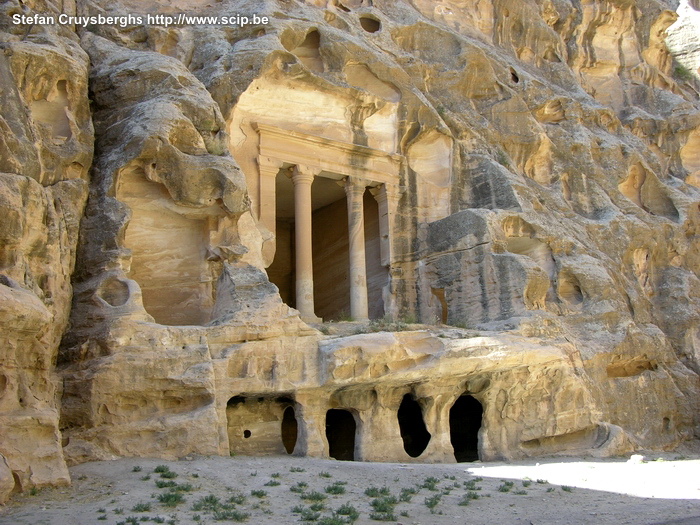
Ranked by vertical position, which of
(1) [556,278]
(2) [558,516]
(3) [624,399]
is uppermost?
(1) [556,278]

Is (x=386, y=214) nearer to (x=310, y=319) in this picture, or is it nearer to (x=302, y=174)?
(x=302, y=174)

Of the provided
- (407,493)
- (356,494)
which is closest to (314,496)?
(356,494)

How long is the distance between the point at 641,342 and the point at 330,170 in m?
8.75

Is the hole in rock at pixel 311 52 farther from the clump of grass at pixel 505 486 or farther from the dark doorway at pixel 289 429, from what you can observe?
the clump of grass at pixel 505 486

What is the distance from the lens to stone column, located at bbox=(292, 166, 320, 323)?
18359 mm

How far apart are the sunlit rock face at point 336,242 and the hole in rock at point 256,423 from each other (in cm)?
4

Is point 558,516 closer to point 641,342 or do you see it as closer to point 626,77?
point 641,342

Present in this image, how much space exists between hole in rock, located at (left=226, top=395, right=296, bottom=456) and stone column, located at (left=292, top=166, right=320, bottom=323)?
3328 millimetres

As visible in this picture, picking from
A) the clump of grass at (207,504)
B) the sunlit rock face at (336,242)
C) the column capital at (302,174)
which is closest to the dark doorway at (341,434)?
the sunlit rock face at (336,242)

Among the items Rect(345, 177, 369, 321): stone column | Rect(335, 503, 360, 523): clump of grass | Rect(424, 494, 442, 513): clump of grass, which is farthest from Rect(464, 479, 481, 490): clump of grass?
Rect(345, 177, 369, 321): stone column

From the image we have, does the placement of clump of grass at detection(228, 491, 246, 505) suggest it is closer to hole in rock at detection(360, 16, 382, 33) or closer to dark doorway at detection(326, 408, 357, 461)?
dark doorway at detection(326, 408, 357, 461)

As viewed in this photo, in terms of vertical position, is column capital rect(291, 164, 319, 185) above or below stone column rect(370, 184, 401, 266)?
above

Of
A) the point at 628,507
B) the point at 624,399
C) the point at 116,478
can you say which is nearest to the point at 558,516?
the point at 628,507

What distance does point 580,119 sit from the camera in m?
25.2
